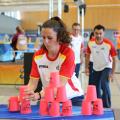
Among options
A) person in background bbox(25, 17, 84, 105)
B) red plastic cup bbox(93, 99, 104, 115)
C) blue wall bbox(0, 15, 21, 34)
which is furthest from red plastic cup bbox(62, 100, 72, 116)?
blue wall bbox(0, 15, 21, 34)

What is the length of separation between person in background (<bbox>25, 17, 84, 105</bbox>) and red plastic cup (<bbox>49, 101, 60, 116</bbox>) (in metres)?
0.23

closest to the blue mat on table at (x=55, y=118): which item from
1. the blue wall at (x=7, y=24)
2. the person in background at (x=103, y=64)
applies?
the person in background at (x=103, y=64)

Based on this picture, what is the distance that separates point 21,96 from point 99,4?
729 inches

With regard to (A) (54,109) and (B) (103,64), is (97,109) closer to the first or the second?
(A) (54,109)

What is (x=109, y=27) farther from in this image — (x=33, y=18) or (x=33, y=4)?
(x=33, y=4)

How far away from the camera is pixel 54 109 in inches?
75.5

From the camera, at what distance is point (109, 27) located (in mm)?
20609

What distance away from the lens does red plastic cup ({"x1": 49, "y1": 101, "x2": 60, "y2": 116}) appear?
192cm

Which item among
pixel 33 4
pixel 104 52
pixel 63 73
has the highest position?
pixel 33 4

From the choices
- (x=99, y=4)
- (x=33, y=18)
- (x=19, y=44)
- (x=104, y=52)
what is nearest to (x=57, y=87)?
(x=104, y=52)

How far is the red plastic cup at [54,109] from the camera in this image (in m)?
1.92

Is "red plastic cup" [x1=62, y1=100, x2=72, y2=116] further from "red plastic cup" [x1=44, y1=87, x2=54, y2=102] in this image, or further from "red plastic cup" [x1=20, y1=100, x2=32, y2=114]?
"red plastic cup" [x1=20, y1=100, x2=32, y2=114]

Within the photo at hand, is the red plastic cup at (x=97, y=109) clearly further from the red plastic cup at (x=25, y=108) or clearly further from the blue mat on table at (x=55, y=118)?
the red plastic cup at (x=25, y=108)

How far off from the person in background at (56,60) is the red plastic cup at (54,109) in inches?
9.1
